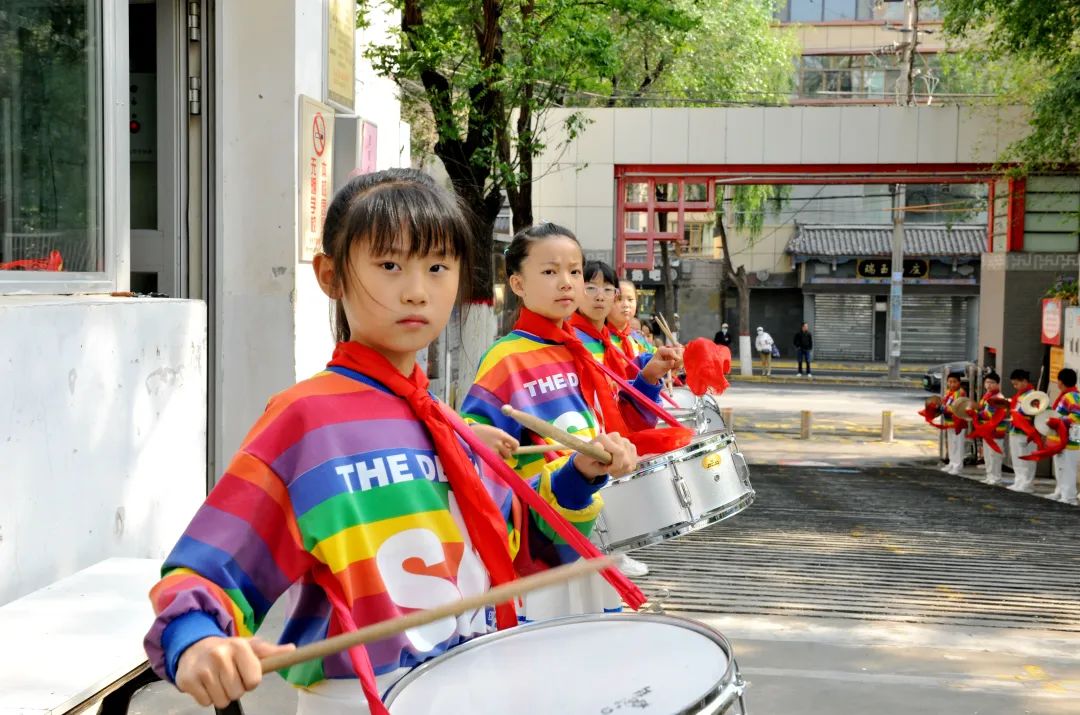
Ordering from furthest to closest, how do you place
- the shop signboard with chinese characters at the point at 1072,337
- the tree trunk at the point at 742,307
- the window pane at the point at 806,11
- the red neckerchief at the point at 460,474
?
1. the window pane at the point at 806,11
2. the tree trunk at the point at 742,307
3. the shop signboard with chinese characters at the point at 1072,337
4. the red neckerchief at the point at 460,474

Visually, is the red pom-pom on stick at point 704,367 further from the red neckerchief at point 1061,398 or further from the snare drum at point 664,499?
the red neckerchief at point 1061,398

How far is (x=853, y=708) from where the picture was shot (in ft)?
13.8

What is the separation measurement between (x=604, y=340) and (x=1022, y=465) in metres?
10.5

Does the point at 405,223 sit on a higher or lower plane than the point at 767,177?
lower

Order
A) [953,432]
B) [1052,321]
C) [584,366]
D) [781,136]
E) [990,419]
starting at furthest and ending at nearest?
[781,136] < [953,432] < [1052,321] < [990,419] < [584,366]

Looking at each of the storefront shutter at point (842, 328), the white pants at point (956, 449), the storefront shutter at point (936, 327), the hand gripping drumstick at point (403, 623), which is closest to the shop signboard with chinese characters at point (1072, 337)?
the white pants at point (956, 449)

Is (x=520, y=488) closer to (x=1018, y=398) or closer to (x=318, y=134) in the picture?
(x=318, y=134)

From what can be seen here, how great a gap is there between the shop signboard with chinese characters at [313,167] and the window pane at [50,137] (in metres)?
1.17

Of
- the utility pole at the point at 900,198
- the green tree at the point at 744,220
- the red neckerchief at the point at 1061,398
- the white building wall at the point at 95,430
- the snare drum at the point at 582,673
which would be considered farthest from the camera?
the green tree at the point at 744,220

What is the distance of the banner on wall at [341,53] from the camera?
527 centimetres

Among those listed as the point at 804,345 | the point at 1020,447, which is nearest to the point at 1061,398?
the point at 1020,447

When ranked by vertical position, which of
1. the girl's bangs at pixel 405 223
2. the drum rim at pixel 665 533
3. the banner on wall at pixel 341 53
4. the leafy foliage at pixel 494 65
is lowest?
the drum rim at pixel 665 533

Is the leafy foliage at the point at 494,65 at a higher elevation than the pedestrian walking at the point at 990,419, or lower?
higher

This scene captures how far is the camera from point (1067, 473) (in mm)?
12727
